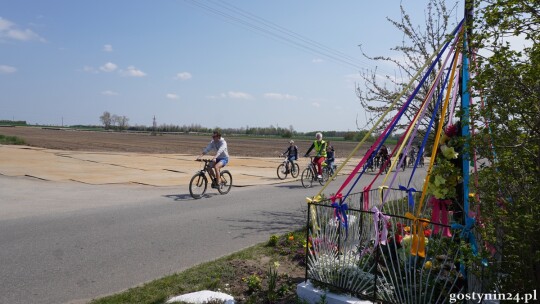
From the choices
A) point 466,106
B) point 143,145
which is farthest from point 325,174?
point 143,145

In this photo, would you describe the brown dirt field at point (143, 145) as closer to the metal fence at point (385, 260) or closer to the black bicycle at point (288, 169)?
the black bicycle at point (288, 169)

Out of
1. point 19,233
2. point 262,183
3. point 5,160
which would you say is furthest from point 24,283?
point 5,160

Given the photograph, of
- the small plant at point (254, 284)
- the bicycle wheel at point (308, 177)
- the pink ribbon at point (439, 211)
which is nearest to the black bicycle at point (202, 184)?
the bicycle wheel at point (308, 177)

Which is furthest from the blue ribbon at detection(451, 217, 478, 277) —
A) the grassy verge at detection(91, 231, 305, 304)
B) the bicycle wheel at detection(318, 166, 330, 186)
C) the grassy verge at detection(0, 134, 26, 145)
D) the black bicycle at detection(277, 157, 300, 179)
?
the grassy verge at detection(0, 134, 26, 145)

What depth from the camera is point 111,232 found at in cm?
755

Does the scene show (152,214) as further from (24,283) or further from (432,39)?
(432,39)

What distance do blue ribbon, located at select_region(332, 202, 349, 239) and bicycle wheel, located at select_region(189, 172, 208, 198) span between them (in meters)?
8.30

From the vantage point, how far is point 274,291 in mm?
4324

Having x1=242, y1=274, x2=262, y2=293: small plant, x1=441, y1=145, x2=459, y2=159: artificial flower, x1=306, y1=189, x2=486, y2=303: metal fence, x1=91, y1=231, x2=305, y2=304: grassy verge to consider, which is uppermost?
x1=441, y1=145, x2=459, y2=159: artificial flower

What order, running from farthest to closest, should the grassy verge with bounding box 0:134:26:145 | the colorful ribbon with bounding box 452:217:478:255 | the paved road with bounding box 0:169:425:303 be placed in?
the grassy verge with bounding box 0:134:26:145, the paved road with bounding box 0:169:425:303, the colorful ribbon with bounding box 452:217:478:255

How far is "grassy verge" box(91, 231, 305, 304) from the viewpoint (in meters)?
4.36

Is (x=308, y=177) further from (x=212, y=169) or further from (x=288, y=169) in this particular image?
(x=212, y=169)

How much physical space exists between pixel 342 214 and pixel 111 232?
4977 millimetres

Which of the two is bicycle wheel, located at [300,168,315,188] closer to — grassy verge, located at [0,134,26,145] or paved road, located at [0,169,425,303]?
paved road, located at [0,169,425,303]
